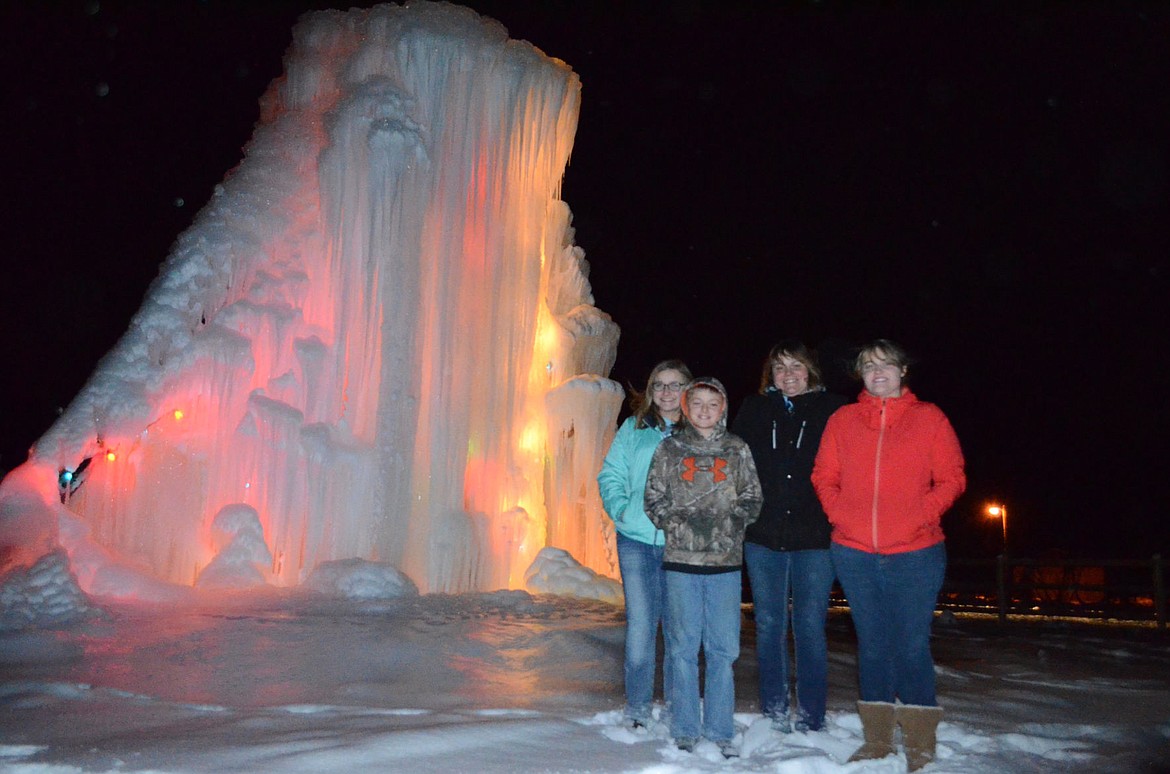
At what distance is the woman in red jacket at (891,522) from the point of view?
3.34 meters

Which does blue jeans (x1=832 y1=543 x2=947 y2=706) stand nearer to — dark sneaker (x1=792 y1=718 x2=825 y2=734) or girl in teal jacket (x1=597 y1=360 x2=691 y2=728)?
dark sneaker (x1=792 y1=718 x2=825 y2=734)

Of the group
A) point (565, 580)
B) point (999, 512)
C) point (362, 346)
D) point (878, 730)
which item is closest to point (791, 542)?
point (878, 730)

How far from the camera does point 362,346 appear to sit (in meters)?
11.9

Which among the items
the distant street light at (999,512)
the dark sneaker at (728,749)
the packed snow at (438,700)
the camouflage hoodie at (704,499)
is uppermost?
the distant street light at (999,512)

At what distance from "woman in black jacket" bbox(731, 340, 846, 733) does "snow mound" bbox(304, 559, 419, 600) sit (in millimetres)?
6749

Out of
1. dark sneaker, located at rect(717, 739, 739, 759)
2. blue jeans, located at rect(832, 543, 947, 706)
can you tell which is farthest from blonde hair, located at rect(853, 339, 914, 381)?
dark sneaker, located at rect(717, 739, 739, 759)

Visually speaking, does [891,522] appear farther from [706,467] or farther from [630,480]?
[630,480]

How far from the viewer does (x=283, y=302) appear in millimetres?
12109

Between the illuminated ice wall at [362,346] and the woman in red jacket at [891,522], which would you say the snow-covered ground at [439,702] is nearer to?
the woman in red jacket at [891,522]

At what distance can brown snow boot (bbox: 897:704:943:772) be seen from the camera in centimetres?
310

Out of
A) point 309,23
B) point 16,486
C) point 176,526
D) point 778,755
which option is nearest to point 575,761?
point 778,755

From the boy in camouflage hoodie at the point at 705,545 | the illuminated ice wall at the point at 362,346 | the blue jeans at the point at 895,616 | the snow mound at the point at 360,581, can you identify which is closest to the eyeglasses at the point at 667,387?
the boy in camouflage hoodie at the point at 705,545

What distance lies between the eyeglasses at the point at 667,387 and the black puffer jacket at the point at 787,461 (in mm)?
321

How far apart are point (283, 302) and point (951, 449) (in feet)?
34.8
